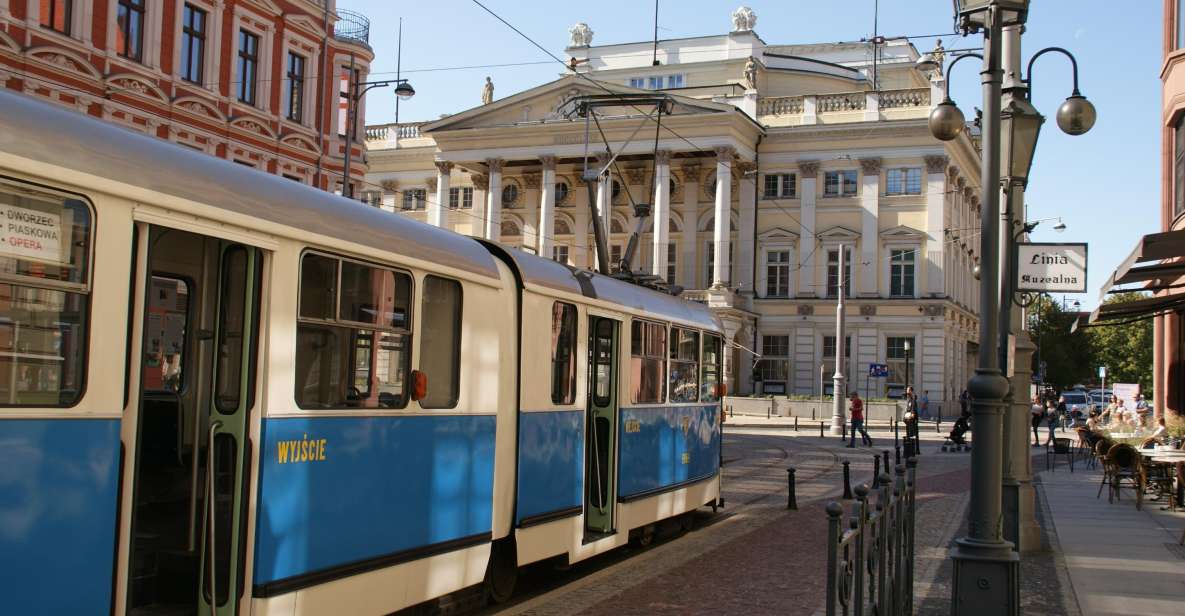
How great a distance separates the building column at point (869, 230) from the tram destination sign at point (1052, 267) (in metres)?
52.8

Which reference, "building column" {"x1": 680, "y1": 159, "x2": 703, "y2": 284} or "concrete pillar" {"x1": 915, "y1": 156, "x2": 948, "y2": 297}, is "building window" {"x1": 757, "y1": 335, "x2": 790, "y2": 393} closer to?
"building column" {"x1": 680, "y1": 159, "x2": 703, "y2": 284}

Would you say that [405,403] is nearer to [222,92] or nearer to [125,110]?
[125,110]

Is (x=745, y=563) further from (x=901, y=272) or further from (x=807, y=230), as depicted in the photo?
(x=807, y=230)

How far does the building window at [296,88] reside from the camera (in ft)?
113

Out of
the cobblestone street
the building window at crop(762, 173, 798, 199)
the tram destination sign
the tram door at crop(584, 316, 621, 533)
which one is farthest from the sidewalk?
the building window at crop(762, 173, 798, 199)

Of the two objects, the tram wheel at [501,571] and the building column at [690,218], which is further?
the building column at [690,218]

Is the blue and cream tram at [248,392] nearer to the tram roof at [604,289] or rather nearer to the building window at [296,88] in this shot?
the tram roof at [604,289]

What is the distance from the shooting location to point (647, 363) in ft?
42.8

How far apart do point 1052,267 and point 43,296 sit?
9165 millimetres

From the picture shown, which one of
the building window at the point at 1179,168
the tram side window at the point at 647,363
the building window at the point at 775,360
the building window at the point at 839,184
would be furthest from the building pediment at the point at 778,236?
the tram side window at the point at 647,363

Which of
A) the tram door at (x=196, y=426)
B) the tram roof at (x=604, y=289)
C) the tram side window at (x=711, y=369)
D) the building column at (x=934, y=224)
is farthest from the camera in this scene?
the building column at (x=934, y=224)

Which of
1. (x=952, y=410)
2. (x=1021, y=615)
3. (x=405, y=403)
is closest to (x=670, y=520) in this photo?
(x=1021, y=615)

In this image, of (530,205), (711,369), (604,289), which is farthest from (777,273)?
(604,289)

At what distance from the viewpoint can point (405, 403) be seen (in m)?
7.95
